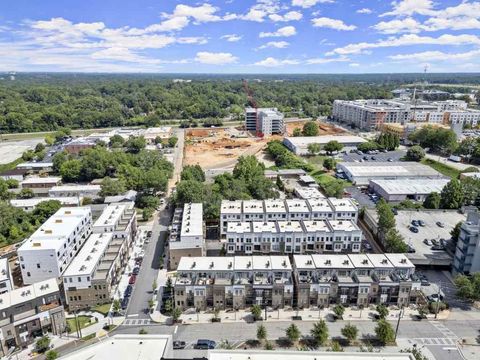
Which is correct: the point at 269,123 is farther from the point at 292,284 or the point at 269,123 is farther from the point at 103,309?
the point at 103,309

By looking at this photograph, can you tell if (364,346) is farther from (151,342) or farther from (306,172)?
(306,172)

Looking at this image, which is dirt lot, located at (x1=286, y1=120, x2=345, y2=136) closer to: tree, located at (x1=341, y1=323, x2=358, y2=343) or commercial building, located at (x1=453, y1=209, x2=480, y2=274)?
commercial building, located at (x1=453, y1=209, x2=480, y2=274)

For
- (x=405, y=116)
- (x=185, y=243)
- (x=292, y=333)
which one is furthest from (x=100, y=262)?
(x=405, y=116)

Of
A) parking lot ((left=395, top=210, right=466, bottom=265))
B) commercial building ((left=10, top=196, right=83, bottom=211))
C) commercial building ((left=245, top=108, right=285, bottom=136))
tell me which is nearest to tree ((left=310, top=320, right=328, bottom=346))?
parking lot ((left=395, top=210, right=466, bottom=265))

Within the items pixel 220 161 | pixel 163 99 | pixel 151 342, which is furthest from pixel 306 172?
pixel 163 99

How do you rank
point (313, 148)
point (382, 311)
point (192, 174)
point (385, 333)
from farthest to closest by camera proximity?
point (313, 148)
point (192, 174)
point (382, 311)
point (385, 333)

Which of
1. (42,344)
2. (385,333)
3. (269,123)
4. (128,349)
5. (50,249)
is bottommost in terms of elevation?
(42,344)
